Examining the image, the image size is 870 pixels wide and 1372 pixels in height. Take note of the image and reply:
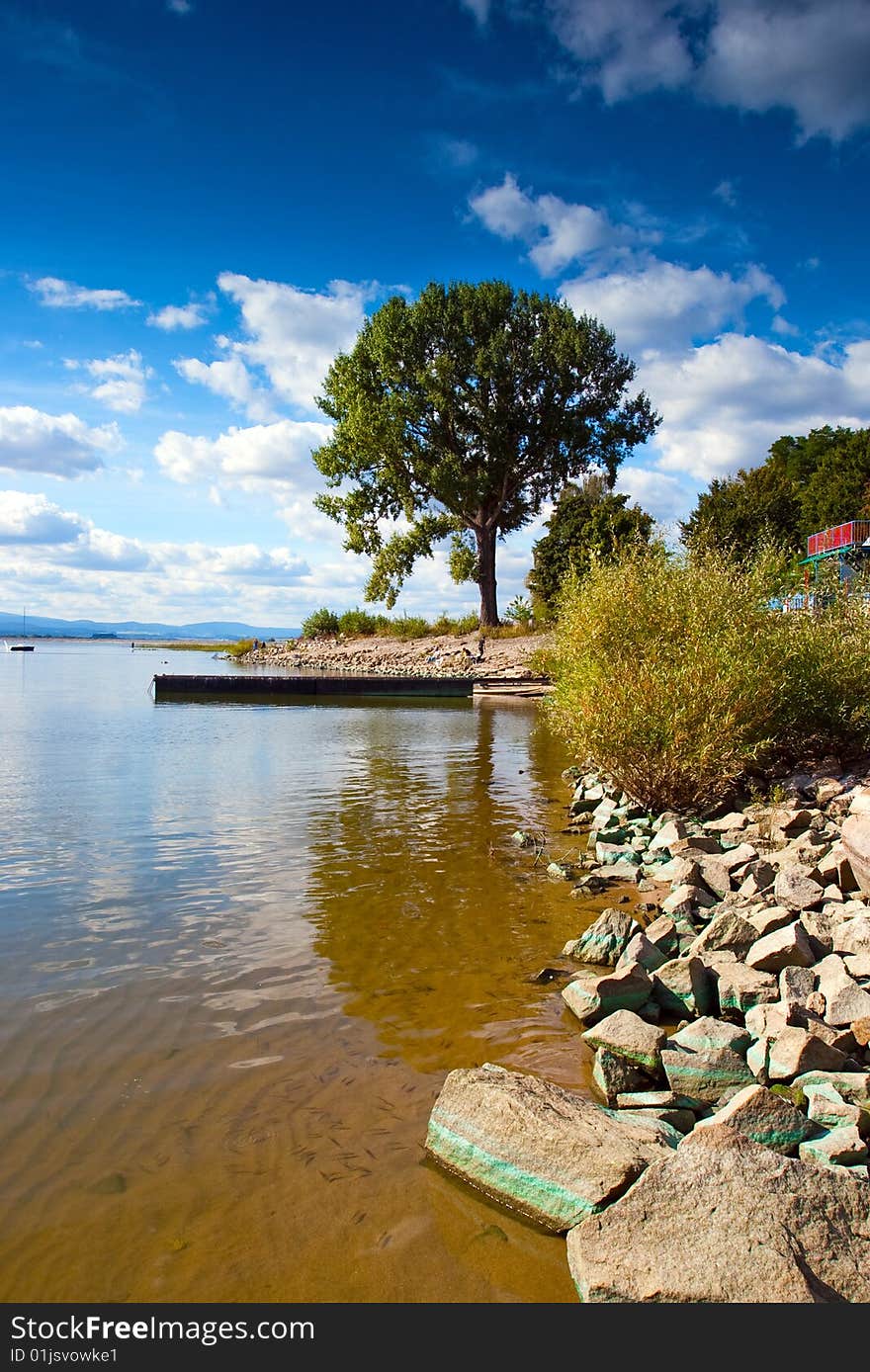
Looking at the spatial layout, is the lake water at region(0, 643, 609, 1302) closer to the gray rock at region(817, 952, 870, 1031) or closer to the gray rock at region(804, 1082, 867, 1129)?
the gray rock at region(804, 1082, 867, 1129)

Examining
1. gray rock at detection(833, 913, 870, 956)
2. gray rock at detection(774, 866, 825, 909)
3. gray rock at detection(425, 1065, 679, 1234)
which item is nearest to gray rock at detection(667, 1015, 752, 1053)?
gray rock at detection(425, 1065, 679, 1234)

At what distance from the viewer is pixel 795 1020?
15.4ft

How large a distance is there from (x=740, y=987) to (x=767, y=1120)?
1.58 metres

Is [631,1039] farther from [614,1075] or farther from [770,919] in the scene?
[770,919]

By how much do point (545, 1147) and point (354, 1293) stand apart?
3.26ft

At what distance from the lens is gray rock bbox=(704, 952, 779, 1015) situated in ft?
17.3

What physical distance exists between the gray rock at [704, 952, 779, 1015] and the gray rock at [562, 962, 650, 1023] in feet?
1.47

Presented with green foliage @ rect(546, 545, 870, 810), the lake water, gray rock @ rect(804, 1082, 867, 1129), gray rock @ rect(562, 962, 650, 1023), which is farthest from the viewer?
green foliage @ rect(546, 545, 870, 810)

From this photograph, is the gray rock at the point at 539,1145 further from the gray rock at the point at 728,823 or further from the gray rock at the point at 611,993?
the gray rock at the point at 728,823

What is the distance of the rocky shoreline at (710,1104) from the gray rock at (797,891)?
0.06ft

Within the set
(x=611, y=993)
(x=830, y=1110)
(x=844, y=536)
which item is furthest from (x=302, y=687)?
(x=830, y=1110)

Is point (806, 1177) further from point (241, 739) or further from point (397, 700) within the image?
point (397, 700)

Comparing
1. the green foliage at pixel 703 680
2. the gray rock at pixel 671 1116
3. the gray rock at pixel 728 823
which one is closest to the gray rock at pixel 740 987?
the gray rock at pixel 671 1116
